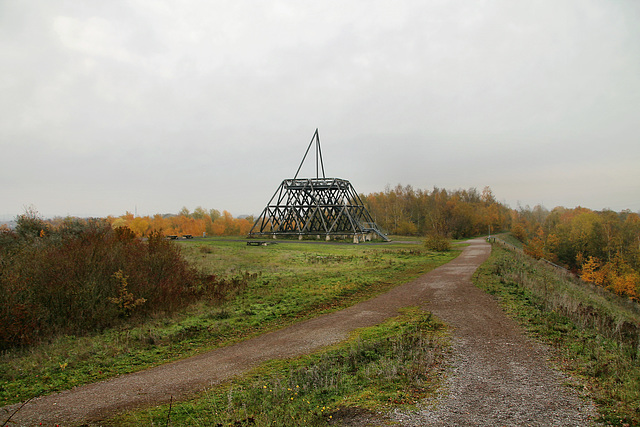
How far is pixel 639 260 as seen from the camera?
40312mm

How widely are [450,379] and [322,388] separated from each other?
2.14 m

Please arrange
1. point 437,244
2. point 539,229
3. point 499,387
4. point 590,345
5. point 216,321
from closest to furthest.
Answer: point 499,387
point 590,345
point 216,321
point 437,244
point 539,229

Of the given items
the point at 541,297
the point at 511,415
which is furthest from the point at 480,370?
the point at 541,297

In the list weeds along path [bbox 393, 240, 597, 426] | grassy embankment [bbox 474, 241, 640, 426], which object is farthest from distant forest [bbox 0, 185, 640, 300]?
weeds along path [bbox 393, 240, 597, 426]

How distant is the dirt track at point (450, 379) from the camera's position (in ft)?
16.3

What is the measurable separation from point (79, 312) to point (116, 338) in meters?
2.04

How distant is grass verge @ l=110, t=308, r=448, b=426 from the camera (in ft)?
17.1

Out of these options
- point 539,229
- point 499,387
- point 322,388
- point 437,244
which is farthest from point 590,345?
point 539,229

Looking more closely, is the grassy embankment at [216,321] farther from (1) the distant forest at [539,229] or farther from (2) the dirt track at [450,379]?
(1) the distant forest at [539,229]

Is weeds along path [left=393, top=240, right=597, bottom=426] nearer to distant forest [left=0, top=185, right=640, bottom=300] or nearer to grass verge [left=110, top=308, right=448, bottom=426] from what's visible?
grass verge [left=110, top=308, right=448, bottom=426]

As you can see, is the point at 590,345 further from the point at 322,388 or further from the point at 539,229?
the point at 539,229

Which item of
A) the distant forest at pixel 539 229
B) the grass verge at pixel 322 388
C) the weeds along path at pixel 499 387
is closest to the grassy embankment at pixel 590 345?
the weeds along path at pixel 499 387

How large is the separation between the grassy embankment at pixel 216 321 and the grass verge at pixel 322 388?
273 centimetres

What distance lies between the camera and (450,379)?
603 cm
